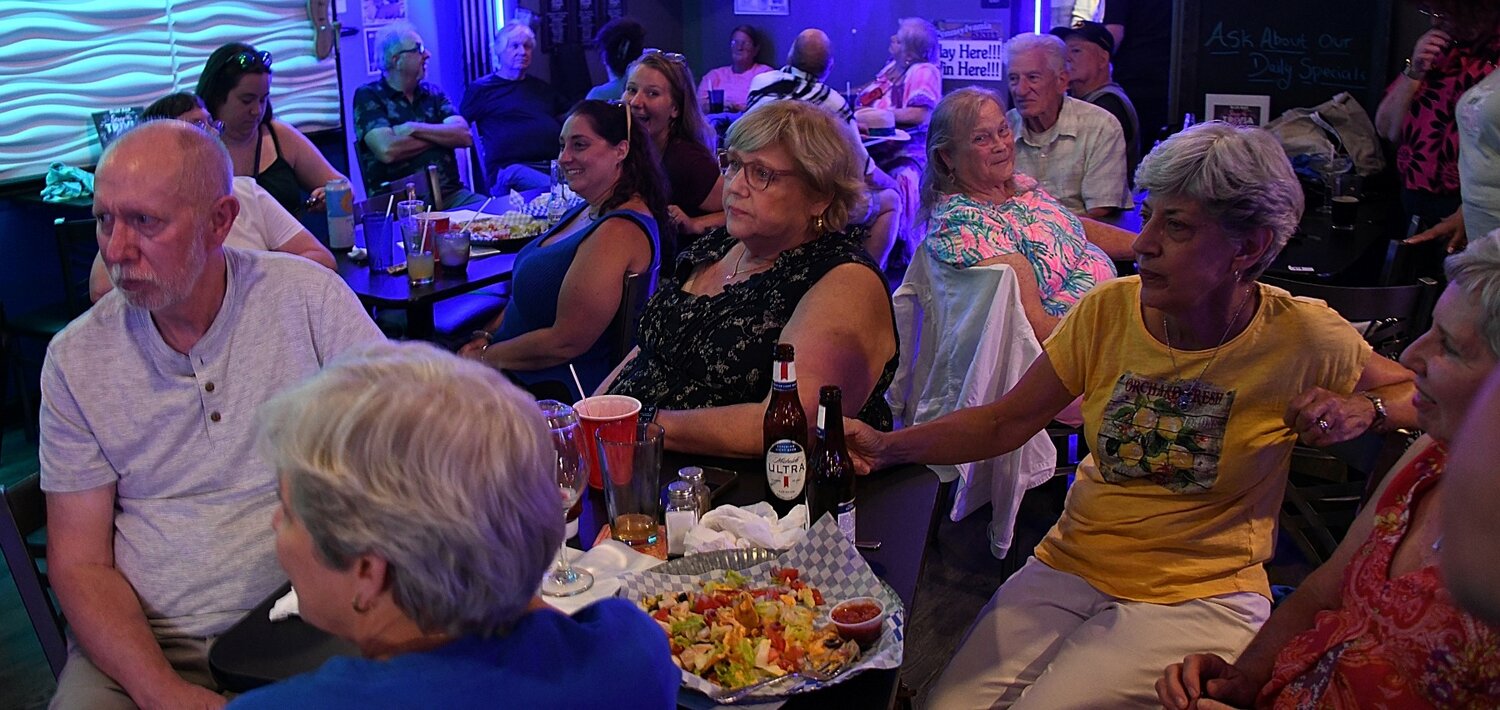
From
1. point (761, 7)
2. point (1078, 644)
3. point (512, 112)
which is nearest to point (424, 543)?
point (1078, 644)

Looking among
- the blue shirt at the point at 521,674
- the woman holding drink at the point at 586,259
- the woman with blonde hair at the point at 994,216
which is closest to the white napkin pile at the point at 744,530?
the blue shirt at the point at 521,674

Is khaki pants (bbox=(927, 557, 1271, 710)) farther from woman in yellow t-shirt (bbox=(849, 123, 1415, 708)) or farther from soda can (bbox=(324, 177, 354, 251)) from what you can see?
soda can (bbox=(324, 177, 354, 251))

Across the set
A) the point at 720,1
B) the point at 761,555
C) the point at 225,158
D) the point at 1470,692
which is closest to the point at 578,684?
the point at 761,555

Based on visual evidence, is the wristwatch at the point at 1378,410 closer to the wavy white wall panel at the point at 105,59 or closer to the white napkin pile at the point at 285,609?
the white napkin pile at the point at 285,609

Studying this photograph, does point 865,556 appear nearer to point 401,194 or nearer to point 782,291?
point 782,291

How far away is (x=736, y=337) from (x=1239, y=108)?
3.71 m

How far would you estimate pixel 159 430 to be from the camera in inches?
77.9

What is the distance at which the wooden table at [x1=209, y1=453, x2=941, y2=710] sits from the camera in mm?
1440

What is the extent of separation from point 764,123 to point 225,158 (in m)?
1.02

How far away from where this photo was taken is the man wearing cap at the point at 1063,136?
442 centimetres

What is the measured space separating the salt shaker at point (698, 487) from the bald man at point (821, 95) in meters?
3.70

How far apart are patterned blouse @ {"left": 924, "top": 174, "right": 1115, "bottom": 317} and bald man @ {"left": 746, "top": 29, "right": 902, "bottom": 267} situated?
198 centimetres

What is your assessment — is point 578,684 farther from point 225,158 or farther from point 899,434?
point 225,158

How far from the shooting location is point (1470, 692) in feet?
4.68
